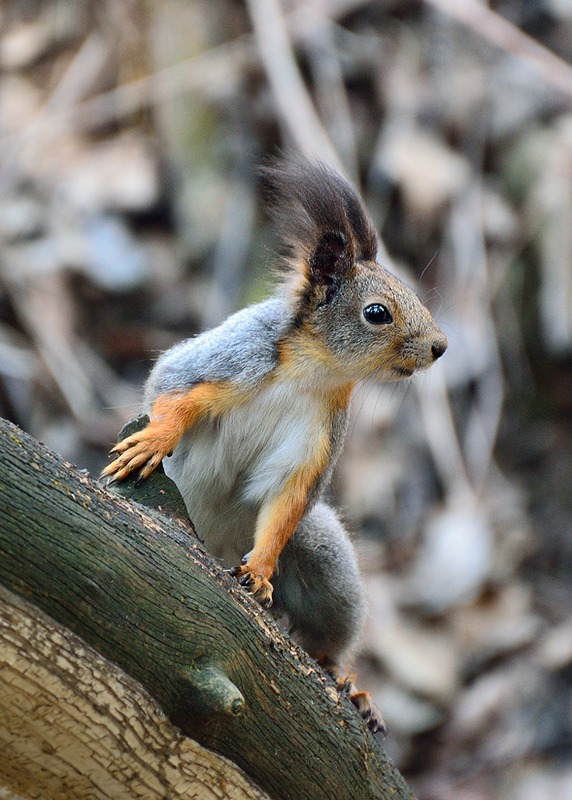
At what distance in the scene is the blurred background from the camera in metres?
6.01

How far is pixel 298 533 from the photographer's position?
3.35 m

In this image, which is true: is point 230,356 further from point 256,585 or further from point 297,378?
point 256,585

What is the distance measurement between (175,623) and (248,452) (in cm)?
107

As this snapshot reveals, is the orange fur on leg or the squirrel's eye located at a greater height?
the squirrel's eye

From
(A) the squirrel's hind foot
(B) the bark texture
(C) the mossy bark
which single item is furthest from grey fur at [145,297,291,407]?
(B) the bark texture

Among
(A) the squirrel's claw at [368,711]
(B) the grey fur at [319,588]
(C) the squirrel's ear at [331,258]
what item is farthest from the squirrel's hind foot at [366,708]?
(C) the squirrel's ear at [331,258]

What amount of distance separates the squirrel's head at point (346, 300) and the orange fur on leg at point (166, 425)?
1.01ft

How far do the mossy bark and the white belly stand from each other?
2.50 feet

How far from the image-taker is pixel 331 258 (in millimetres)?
3232

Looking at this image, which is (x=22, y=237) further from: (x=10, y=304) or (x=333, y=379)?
(x=333, y=379)

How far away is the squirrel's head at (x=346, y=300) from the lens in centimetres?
315

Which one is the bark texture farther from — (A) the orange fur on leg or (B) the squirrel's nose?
(B) the squirrel's nose

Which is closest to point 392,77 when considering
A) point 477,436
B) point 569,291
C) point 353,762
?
point 569,291

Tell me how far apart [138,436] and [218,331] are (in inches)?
25.0
